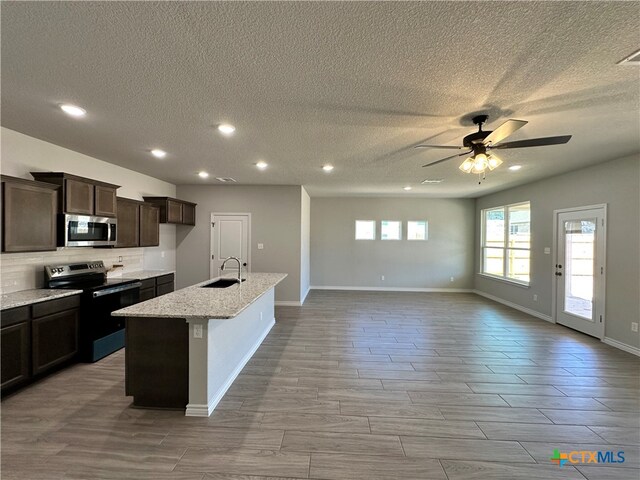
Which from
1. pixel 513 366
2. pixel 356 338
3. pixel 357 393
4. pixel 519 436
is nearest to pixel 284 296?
pixel 356 338

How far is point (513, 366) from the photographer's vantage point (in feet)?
11.0

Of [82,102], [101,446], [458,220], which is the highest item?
[82,102]

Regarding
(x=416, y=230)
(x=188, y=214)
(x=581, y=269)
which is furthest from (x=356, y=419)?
(x=416, y=230)

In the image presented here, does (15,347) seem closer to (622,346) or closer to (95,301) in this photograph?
(95,301)

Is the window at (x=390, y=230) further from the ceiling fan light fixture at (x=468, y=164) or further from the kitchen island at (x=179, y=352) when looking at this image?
the kitchen island at (x=179, y=352)

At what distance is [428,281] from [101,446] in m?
7.65

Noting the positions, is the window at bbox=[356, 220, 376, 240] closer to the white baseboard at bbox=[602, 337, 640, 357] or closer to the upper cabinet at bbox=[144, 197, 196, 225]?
the upper cabinet at bbox=[144, 197, 196, 225]

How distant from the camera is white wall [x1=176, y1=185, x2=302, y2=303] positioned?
6.16 metres

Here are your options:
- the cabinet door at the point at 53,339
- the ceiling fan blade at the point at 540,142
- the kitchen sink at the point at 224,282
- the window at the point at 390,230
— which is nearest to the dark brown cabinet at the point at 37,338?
the cabinet door at the point at 53,339

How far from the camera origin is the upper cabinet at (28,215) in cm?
270

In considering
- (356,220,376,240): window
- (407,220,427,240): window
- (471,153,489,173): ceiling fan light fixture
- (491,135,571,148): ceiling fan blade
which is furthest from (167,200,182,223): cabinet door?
(407,220,427,240): window

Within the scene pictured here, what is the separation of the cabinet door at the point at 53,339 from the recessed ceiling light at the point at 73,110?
201 centimetres

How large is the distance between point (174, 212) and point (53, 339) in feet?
9.72

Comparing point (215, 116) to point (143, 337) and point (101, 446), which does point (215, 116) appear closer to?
point (143, 337)
